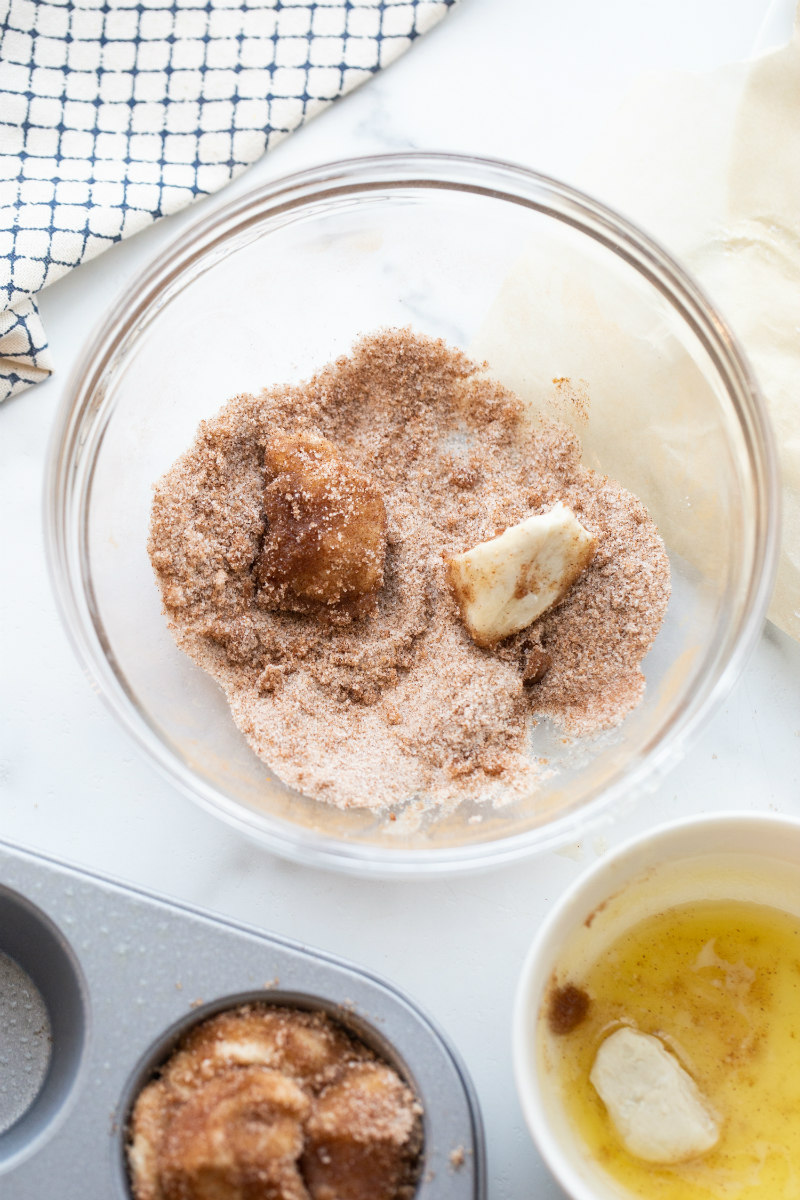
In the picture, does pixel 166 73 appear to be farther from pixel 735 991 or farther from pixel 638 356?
pixel 735 991

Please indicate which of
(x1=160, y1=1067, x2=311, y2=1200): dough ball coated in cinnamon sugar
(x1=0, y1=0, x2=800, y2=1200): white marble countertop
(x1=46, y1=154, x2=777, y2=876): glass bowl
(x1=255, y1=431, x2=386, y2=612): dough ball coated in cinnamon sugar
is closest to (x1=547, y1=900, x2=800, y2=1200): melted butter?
(x1=0, y1=0, x2=800, y2=1200): white marble countertop

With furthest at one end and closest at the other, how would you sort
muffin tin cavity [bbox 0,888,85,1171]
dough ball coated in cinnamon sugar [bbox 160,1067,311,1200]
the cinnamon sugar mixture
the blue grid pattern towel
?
the blue grid pattern towel, the cinnamon sugar mixture, muffin tin cavity [bbox 0,888,85,1171], dough ball coated in cinnamon sugar [bbox 160,1067,311,1200]

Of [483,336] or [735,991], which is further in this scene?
[483,336]

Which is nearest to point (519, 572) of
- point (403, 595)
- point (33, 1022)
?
point (403, 595)

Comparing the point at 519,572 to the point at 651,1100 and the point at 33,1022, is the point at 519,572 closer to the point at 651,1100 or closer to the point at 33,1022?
the point at 651,1100

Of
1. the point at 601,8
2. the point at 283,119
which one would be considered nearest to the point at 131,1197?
the point at 283,119

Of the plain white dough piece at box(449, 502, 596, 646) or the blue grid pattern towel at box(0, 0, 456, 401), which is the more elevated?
the blue grid pattern towel at box(0, 0, 456, 401)

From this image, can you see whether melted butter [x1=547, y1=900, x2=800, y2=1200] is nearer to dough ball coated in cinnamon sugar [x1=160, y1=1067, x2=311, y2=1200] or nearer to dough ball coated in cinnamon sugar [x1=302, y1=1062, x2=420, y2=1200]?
dough ball coated in cinnamon sugar [x1=302, y1=1062, x2=420, y2=1200]
